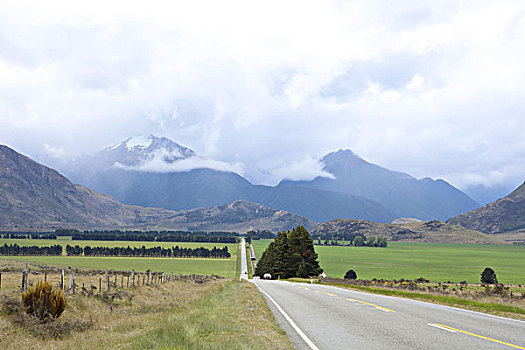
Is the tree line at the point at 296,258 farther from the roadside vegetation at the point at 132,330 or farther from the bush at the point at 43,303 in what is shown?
the bush at the point at 43,303

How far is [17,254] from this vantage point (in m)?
188

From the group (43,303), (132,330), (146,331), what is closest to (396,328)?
(146,331)

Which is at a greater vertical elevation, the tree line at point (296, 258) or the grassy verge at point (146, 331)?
the grassy verge at point (146, 331)

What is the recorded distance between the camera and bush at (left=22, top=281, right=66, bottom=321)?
52.9 feet

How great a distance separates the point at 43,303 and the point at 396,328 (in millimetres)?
12596

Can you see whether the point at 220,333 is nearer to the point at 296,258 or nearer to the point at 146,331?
the point at 146,331

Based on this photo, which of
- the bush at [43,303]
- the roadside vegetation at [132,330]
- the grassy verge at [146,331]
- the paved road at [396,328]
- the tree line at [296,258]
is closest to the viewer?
the paved road at [396,328]

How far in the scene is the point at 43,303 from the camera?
16.5m

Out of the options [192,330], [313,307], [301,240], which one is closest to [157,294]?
[313,307]

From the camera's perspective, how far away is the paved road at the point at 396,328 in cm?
1145

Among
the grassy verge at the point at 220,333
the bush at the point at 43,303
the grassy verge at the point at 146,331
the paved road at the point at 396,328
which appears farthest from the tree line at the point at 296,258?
the bush at the point at 43,303

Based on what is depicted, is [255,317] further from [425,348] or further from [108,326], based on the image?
[425,348]

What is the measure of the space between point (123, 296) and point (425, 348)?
20.2 metres

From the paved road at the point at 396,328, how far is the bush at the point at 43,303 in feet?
27.7
